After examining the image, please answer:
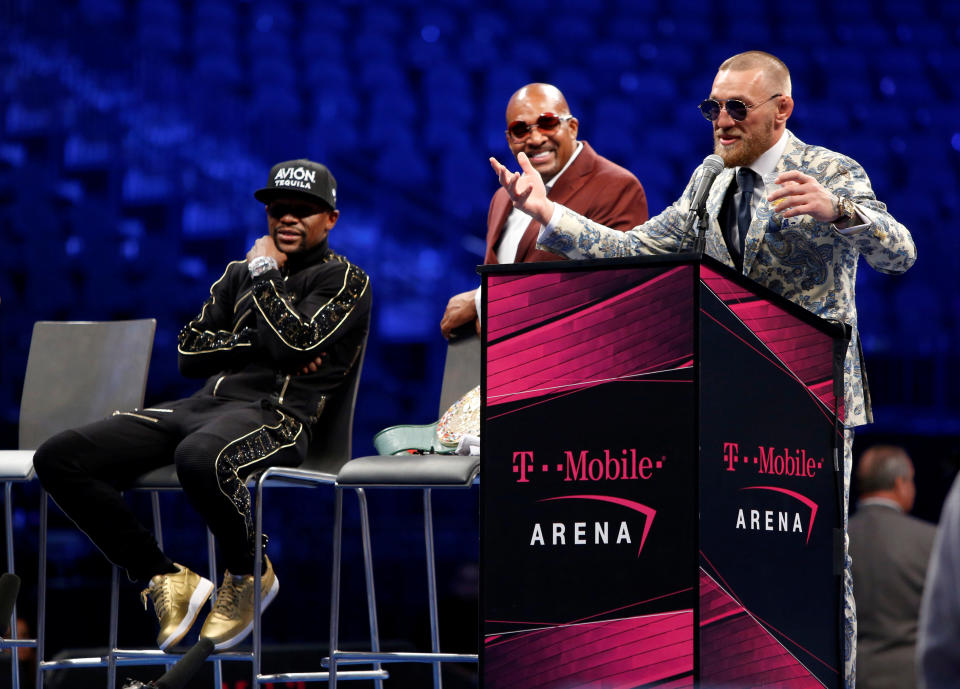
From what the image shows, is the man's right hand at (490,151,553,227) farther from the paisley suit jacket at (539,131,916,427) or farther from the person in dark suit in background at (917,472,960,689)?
the person in dark suit in background at (917,472,960,689)

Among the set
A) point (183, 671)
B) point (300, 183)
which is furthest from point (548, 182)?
point (183, 671)

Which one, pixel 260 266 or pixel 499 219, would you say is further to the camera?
pixel 499 219

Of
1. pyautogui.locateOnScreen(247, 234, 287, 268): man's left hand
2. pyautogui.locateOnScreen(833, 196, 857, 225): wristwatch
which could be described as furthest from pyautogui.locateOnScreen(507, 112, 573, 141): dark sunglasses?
pyautogui.locateOnScreen(833, 196, 857, 225): wristwatch

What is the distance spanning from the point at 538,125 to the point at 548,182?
155 mm

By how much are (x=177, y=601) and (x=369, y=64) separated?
2539mm

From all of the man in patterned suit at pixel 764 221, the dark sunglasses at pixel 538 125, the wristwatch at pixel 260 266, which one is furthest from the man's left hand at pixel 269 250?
the man in patterned suit at pixel 764 221

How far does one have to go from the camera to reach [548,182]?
10.1ft

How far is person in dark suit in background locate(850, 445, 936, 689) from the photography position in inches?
96.3

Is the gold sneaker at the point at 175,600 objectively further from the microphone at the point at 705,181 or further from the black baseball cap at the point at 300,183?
the microphone at the point at 705,181

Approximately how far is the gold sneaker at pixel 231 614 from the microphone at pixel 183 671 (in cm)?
19

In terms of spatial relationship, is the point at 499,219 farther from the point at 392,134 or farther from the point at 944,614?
the point at 944,614

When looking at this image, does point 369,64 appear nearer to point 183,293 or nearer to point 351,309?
point 183,293

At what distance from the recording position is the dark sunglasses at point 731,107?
6.86 feet

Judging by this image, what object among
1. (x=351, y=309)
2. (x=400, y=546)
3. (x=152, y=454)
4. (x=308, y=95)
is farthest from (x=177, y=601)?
(x=308, y=95)
